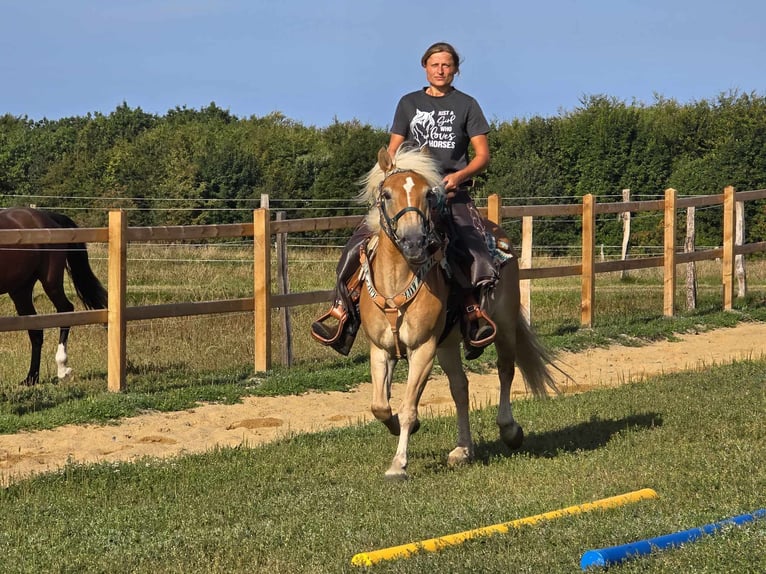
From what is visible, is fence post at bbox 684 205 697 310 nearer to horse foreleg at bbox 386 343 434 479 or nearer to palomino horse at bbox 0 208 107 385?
palomino horse at bbox 0 208 107 385

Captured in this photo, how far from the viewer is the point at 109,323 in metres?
10.6

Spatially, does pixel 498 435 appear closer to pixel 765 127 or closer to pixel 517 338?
pixel 517 338

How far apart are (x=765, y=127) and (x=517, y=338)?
25886 mm

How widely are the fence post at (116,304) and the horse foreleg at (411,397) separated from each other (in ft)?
14.2

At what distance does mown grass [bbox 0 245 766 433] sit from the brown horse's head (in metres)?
3.94

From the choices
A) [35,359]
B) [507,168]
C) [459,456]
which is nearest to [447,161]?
[459,456]

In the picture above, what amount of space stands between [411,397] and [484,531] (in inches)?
70.0

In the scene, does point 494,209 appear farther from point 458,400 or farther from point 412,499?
point 412,499

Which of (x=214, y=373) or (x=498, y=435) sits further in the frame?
(x=214, y=373)

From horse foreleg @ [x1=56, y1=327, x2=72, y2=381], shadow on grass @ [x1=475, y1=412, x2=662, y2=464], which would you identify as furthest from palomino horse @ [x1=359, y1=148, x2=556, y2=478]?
horse foreleg @ [x1=56, y1=327, x2=72, y2=381]

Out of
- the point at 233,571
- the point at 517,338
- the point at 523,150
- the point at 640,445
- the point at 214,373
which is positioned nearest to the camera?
the point at 233,571

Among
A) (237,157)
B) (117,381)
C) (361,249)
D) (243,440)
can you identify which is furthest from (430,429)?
(237,157)

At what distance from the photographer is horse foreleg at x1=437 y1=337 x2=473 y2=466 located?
7594mm

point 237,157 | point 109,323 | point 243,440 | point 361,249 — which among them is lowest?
point 243,440
